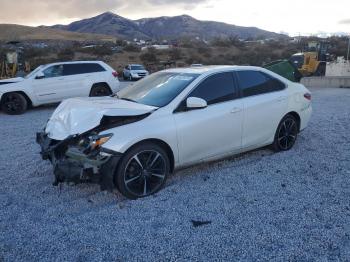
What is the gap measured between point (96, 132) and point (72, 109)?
2.19 feet

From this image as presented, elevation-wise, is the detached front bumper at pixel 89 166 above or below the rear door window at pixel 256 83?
below

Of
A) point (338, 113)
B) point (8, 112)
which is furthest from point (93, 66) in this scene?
point (338, 113)

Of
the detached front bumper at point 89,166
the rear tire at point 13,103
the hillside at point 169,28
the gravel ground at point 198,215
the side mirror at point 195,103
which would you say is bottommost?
the gravel ground at point 198,215

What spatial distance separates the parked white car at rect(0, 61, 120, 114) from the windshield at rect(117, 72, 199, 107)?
7.11 metres

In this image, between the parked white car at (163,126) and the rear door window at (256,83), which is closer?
the parked white car at (163,126)

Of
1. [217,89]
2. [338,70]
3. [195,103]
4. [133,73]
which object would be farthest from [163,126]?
[338,70]

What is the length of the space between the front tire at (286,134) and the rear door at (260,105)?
0.54ft

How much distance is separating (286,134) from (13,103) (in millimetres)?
8869

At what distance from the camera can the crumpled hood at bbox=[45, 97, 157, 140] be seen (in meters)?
4.70

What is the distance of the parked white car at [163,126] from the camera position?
4.55m

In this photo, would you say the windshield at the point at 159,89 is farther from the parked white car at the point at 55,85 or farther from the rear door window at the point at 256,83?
the parked white car at the point at 55,85

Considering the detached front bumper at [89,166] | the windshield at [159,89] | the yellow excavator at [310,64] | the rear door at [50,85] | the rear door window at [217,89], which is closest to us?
the detached front bumper at [89,166]

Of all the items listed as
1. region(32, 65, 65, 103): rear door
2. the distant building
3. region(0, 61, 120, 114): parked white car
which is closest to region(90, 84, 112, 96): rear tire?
region(0, 61, 120, 114): parked white car

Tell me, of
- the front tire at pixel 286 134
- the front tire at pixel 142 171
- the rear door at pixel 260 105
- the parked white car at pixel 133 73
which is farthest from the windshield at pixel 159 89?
the parked white car at pixel 133 73
